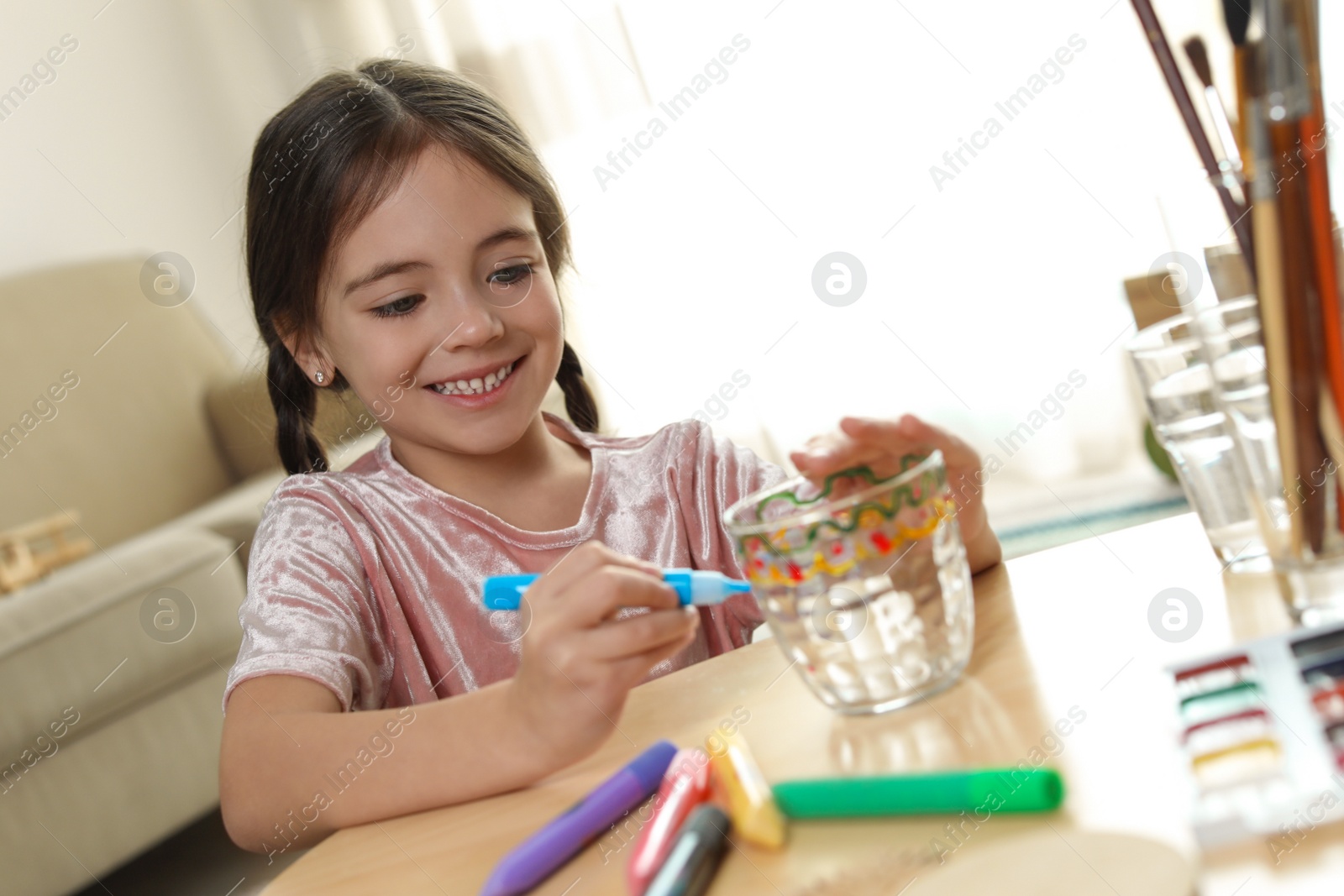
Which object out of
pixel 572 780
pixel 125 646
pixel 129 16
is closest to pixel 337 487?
pixel 572 780

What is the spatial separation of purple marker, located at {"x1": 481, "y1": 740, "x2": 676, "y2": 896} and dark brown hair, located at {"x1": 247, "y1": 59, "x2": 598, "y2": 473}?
613 millimetres

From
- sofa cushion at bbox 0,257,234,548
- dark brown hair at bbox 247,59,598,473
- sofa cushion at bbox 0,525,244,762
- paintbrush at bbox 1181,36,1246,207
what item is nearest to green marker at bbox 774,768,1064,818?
paintbrush at bbox 1181,36,1246,207

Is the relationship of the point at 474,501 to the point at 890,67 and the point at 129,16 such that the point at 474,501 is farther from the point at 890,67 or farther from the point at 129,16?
the point at 129,16

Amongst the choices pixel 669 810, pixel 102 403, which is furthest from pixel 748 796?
pixel 102 403

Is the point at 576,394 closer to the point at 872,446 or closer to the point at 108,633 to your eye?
the point at 872,446

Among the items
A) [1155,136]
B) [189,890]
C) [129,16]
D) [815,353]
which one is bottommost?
[189,890]

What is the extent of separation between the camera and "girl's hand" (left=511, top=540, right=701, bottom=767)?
1.70 ft

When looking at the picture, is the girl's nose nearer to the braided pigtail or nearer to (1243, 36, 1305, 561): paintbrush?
the braided pigtail

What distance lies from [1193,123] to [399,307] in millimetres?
649

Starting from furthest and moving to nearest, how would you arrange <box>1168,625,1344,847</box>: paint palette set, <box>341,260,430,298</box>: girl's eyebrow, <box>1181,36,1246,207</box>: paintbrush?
<box>341,260,430,298</box>: girl's eyebrow → <box>1181,36,1246,207</box>: paintbrush → <box>1168,625,1344,847</box>: paint palette set

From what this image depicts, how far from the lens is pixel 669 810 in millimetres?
415

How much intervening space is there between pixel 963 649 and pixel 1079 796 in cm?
13

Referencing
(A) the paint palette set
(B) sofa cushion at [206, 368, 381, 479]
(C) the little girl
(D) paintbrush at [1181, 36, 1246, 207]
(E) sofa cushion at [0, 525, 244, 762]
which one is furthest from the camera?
(B) sofa cushion at [206, 368, 381, 479]

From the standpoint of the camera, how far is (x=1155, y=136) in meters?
2.57
